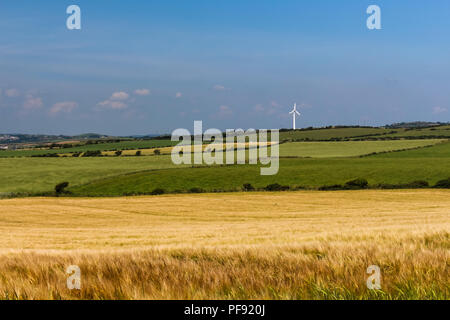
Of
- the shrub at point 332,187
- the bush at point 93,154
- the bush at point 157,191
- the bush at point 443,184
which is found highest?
the bush at point 93,154

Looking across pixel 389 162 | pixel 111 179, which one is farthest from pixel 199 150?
pixel 389 162

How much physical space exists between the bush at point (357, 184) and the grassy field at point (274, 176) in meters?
1.18

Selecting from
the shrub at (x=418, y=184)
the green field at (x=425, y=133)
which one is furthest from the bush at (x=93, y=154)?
the green field at (x=425, y=133)

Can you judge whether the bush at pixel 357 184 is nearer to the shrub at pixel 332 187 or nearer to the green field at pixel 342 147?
the shrub at pixel 332 187

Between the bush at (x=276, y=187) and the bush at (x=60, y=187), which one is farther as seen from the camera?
the bush at (x=60, y=187)

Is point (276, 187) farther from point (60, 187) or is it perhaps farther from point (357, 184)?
point (60, 187)

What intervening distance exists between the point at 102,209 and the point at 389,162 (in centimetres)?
4553

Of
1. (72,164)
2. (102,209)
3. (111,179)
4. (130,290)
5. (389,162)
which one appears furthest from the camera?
(72,164)

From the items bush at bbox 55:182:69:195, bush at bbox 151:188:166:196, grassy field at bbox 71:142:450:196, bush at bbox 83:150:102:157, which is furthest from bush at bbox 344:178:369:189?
bush at bbox 83:150:102:157

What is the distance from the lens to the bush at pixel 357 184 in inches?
2186

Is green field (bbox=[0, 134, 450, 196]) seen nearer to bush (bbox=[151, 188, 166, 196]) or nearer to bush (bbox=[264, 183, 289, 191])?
bush (bbox=[151, 188, 166, 196])
